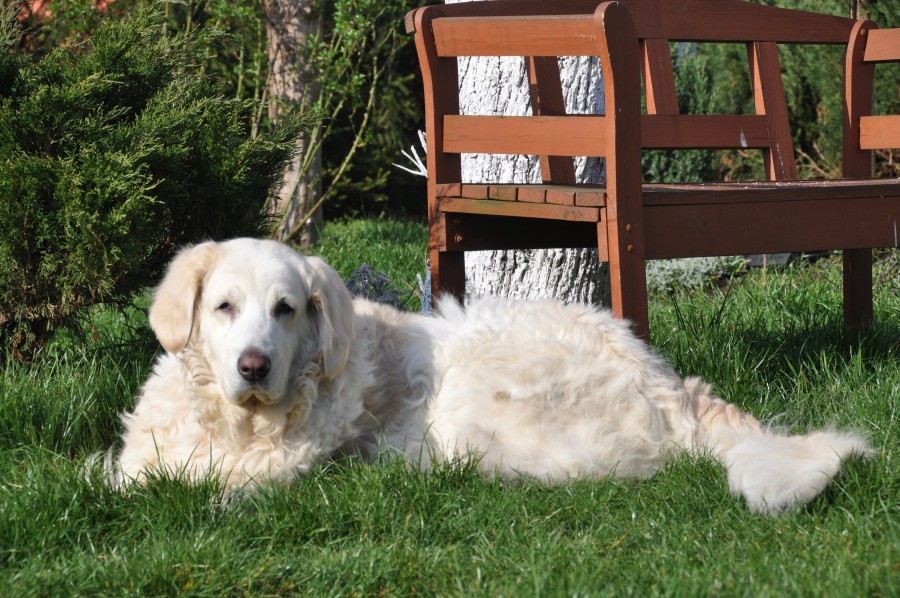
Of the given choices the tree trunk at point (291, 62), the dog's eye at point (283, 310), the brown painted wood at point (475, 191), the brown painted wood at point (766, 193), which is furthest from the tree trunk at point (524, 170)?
the tree trunk at point (291, 62)

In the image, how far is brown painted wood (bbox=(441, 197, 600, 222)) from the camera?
3.55 m

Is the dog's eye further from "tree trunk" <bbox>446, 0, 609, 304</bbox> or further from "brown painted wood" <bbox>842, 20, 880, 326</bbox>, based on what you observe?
"brown painted wood" <bbox>842, 20, 880, 326</bbox>

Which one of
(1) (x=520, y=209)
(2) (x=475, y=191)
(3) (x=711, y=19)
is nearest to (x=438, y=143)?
(2) (x=475, y=191)

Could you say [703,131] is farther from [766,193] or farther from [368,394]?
[368,394]

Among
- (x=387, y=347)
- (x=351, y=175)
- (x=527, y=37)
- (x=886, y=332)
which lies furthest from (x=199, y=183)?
(x=351, y=175)

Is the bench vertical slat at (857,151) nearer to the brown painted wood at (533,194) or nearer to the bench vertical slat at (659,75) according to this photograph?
the bench vertical slat at (659,75)

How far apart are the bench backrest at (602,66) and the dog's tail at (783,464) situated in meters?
1.11

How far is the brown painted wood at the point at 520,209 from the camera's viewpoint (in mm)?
3549

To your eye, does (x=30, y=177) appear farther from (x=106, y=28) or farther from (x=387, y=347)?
(x=387, y=347)

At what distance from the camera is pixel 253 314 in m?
3.09

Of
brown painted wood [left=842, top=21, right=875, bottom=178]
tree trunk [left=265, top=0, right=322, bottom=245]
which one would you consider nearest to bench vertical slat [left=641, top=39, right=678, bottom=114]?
brown painted wood [left=842, top=21, right=875, bottom=178]

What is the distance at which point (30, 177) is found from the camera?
3.68m

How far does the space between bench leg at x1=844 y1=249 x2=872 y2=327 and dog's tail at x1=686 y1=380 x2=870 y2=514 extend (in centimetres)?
168

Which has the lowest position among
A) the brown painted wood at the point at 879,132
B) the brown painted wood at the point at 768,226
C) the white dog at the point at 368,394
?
the white dog at the point at 368,394
